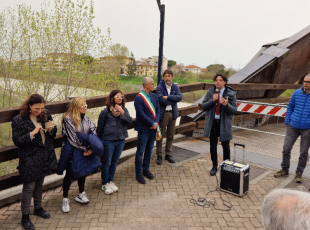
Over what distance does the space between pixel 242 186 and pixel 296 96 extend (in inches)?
74.5

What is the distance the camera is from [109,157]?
4.03 metres

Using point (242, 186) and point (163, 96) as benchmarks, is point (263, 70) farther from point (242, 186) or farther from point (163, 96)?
point (242, 186)

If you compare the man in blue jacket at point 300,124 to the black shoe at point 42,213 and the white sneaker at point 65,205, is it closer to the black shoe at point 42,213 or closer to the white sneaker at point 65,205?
the white sneaker at point 65,205

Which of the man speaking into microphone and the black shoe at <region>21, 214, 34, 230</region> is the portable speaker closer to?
the man speaking into microphone

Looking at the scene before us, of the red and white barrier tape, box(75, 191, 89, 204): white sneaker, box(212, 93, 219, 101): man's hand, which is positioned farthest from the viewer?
the red and white barrier tape

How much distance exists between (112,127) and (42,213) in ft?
4.82

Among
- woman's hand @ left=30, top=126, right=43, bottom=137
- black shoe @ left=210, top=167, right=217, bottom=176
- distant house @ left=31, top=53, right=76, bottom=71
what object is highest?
distant house @ left=31, top=53, right=76, bottom=71

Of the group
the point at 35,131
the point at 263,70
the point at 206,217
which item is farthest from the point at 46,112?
the point at 263,70

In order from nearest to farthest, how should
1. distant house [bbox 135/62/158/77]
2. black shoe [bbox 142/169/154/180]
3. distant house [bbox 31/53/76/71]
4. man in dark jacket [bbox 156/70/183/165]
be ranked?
black shoe [bbox 142/169/154/180]
man in dark jacket [bbox 156/70/183/165]
distant house [bbox 31/53/76/71]
distant house [bbox 135/62/158/77]

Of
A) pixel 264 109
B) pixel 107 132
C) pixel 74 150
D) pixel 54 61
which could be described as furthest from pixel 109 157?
pixel 54 61

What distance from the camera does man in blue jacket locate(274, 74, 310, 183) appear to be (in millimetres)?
4438

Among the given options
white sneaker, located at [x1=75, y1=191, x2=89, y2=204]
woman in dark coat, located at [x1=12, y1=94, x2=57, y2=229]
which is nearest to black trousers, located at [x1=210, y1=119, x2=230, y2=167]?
white sneaker, located at [x1=75, y1=191, x2=89, y2=204]

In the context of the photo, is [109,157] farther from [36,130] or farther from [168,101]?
Answer: [168,101]

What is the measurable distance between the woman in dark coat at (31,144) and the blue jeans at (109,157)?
34.0 inches
